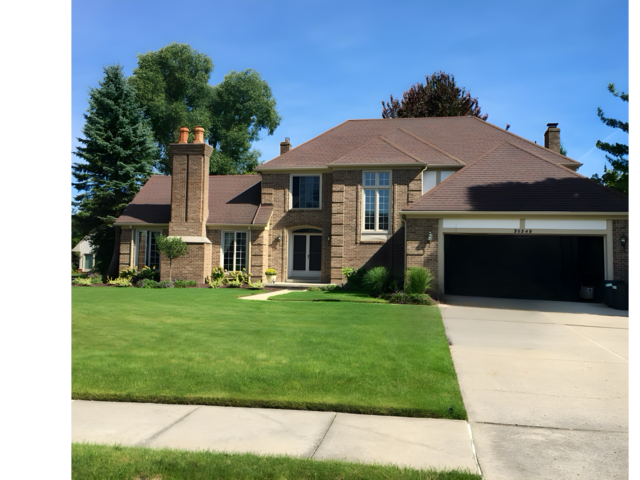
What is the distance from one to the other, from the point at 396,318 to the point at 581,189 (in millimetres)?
9611

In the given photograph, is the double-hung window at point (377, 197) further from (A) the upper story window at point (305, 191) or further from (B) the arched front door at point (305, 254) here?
(B) the arched front door at point (305, 254)

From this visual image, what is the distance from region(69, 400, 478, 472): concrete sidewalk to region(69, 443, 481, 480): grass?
0.63ft

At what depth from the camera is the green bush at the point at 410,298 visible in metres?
15.4

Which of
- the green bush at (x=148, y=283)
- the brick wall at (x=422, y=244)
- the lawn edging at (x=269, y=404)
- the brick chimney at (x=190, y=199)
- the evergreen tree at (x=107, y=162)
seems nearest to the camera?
the lawn edging at (x=269, y=404)

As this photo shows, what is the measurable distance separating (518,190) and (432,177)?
5.14m

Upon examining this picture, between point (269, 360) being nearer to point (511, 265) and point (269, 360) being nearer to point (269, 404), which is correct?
point (269, 404)

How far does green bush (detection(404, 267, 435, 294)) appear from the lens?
15977 mm

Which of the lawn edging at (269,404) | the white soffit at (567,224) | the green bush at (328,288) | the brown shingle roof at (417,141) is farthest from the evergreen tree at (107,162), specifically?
the lawn edging at (269,404)

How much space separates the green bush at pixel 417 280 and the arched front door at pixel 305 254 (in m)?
7.28

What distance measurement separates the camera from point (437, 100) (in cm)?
3344

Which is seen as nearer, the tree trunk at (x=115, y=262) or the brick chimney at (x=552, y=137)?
the brick chimney at (x=552, y=137)

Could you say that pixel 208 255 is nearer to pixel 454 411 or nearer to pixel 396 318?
pixel 396 318

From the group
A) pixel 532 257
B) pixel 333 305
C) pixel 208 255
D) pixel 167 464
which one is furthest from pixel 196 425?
pixel 532 257
